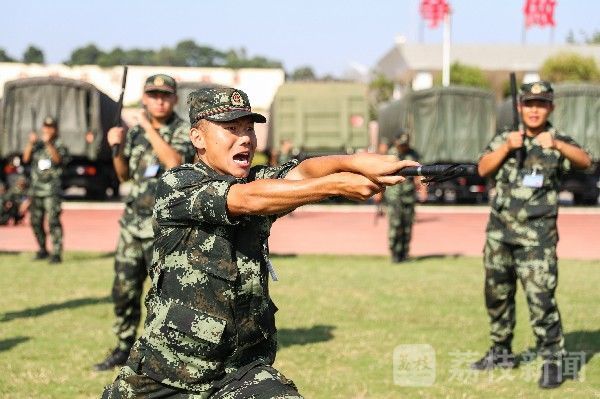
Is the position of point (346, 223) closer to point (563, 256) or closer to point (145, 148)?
point (563, 256)

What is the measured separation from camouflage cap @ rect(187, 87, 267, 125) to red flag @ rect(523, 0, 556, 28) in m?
50.5

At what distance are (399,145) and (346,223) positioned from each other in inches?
303

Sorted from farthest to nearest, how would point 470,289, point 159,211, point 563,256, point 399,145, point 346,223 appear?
point 346,223
point 563,256
point 399,145
point 470,289
point 159,211

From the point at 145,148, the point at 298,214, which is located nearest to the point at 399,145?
the point at 145,148

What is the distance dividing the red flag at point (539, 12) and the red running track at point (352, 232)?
26.6 metres

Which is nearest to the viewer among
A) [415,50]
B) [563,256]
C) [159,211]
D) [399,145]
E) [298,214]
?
[159,211]

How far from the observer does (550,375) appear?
771 cm

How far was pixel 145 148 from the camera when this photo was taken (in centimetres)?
805

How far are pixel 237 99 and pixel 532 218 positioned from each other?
13.9ft

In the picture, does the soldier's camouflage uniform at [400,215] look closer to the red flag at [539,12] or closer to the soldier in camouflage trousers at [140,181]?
the soldier in camouflage trousers at [140,181]

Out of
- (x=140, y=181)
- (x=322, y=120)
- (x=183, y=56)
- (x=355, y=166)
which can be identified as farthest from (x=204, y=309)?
(x=183, y=56)

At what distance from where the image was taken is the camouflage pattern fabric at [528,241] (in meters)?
7.75

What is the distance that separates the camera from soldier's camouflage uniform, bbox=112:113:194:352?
7.94 metres

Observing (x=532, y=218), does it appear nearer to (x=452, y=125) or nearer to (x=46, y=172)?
(x=46, y=172)
